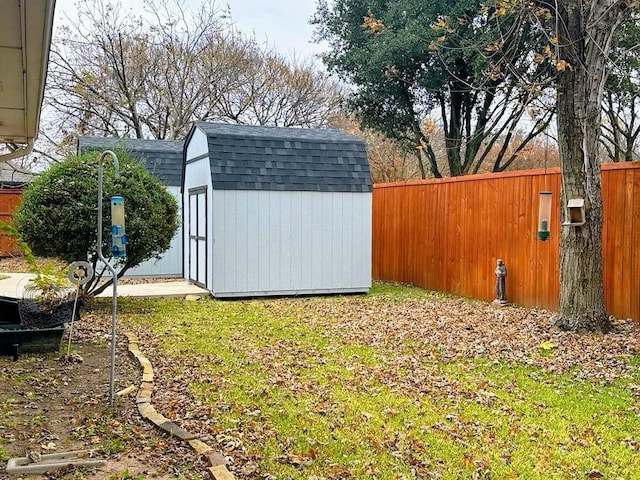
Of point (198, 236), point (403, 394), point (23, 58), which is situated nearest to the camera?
point (23, 58)

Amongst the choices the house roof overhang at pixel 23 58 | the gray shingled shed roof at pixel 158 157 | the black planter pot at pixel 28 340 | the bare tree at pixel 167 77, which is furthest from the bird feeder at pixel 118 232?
the bare tree at pixel 167 77

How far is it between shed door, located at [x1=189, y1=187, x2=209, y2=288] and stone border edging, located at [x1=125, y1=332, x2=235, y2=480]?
4.35m

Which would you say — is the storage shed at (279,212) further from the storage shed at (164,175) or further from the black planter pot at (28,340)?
the black planter pot at (28,340)

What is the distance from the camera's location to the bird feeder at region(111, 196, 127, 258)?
12.7 ft

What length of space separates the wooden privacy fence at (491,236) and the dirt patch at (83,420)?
16.2ft

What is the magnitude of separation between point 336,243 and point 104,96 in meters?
11.1

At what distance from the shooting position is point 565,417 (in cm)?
357

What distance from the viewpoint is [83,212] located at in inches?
263

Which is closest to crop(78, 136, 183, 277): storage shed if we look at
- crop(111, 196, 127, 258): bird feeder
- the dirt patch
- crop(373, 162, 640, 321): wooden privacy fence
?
crop(373, 162, 640, 321): wooden privacy fence

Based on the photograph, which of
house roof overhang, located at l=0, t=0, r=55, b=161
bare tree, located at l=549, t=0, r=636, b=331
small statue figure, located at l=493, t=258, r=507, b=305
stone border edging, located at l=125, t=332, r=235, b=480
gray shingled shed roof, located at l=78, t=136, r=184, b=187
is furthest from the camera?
gray shingled shed roof, located at l=78, t=136, r=184, b=187

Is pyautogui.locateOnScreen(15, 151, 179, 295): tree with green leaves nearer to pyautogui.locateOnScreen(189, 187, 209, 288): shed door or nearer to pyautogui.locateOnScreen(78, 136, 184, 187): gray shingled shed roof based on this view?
pyautogui.locateOnScreen(189, 187, 209, 288): shed door

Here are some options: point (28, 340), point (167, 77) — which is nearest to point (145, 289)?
point (28, 340)

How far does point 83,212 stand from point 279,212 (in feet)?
9.58

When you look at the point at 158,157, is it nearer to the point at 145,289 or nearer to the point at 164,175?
the point at 164,175
